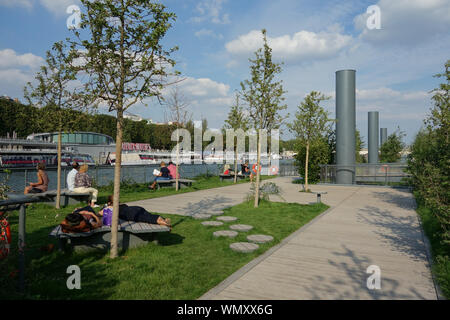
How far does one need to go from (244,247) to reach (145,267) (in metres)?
1.93

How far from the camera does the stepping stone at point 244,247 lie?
5794mm

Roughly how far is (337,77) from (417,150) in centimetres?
865

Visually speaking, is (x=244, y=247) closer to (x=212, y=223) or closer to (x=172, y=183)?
(x=212, y=223)

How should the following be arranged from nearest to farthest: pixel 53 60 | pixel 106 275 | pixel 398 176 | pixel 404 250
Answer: pixel 106 275, pixel 404 250, pixel 53 60, pixel 398 176

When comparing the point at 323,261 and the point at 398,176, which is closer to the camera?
the point at 323,261

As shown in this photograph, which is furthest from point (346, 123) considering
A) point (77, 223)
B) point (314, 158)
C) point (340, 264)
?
point (77, 223)

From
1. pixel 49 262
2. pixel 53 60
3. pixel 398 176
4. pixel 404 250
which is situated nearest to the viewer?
pixel 49 262

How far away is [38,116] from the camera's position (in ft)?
33.1

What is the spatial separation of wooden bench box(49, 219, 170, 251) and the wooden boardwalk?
1.95 metres

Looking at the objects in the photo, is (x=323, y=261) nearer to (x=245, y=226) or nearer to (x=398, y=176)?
(x=245, y=226)

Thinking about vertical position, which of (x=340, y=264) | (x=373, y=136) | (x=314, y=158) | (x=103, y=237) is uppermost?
(x=373, y=136)

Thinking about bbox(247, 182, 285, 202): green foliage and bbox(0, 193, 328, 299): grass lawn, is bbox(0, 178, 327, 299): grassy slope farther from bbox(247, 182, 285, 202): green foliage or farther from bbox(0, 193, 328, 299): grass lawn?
bbox(247, 182, 285, 202): green foliage

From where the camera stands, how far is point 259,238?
664 centimetres
